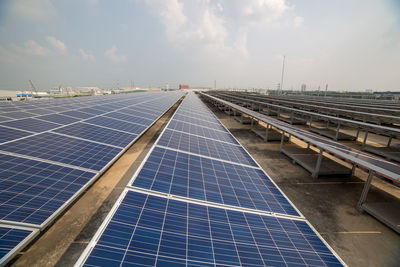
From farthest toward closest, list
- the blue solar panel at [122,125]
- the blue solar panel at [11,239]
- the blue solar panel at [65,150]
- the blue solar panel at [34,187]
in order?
1. the blue solar panel at [122,125]
2. the blue solar panel at [65,150]
3. the blue solar panel at [34,187]
4. the blue solar panel at [11,239]

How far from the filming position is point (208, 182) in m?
5.32

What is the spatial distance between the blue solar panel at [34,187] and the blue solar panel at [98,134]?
2935 mm

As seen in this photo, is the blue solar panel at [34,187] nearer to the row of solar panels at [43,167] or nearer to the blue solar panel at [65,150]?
the row of solar panels at [43,167]

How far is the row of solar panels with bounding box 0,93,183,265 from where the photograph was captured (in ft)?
12.3

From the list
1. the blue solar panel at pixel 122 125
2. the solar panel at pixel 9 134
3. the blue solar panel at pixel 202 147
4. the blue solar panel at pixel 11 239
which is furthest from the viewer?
the blue solar panel at pixel 122 125

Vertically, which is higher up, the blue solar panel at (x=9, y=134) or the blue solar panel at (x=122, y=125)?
the blue solar panel at (x=9, y=134)


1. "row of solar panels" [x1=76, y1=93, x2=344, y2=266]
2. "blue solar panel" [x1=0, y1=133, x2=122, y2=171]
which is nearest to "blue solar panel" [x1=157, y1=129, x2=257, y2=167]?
"row of solar panels" [x1=76, y1=93, x2=344, y2=266]

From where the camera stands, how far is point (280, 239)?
3.79 m

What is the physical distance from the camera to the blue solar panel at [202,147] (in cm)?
736

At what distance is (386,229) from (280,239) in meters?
7.43

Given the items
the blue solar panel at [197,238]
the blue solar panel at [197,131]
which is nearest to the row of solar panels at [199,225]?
the blue solar panel at [197,238]

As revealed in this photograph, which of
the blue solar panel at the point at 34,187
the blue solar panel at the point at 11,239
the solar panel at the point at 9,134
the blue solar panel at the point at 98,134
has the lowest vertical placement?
the blue solar panel at the point at 11,239

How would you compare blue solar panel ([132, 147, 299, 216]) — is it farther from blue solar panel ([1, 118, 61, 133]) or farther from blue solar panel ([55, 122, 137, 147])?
blue solar panel ([1, 118, 61, 133])

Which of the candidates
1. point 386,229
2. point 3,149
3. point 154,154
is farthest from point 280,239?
point 3,149
